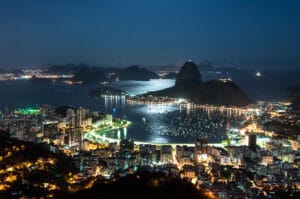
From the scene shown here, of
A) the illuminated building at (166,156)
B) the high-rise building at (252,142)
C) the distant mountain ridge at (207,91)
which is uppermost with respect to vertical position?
the distant mountain ridge at (207,91)

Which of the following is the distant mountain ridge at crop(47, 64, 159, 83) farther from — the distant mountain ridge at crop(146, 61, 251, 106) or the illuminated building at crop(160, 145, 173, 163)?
the illuminated building at crop(160, 145, 173, 163)

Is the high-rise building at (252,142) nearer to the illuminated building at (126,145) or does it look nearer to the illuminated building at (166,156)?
the illuminated building at (166,156)

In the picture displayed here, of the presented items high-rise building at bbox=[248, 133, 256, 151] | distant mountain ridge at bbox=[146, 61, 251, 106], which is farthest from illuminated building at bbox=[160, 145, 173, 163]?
distant mountain ridge at bbox=[146, 61, 251, 106]

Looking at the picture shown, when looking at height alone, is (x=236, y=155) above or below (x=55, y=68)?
below

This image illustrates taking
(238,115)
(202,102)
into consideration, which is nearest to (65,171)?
(238,115)

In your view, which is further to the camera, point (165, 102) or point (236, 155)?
point (165, 102)

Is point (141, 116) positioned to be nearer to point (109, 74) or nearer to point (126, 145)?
point (126, 145)

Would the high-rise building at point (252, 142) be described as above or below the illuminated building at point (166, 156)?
above

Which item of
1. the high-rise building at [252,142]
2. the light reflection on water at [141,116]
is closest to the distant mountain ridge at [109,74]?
the light reflection on water at [141,116]

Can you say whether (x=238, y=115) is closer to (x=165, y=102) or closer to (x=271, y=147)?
(x=165, y=102)
